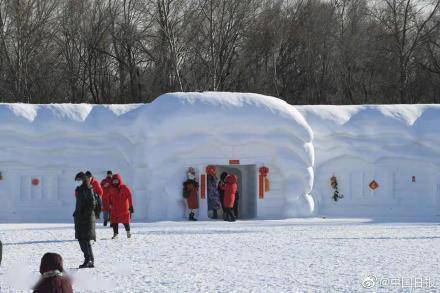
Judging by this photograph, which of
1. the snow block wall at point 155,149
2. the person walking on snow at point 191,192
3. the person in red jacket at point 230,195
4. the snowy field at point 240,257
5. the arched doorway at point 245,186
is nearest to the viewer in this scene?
the snowy field at point 240,257

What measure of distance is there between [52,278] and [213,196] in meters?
16.2

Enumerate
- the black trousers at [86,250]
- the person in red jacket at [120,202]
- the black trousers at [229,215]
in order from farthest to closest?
the black trousers at [229,215] → the person in red jacket at [120,202] → the black trousers at [86,250]

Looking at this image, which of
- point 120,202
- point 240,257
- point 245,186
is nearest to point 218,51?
point 245,186

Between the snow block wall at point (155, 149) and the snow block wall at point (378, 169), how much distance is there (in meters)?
1.12

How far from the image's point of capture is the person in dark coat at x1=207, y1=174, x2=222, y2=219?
22234mm

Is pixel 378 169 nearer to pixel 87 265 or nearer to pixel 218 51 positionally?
pixel 87 265

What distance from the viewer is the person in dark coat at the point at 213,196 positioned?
2223 cm

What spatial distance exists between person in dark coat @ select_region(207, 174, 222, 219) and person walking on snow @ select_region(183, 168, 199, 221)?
53cm

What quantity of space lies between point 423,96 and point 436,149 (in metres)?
20.4

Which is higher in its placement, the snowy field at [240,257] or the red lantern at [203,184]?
the red lantern at [203,184]

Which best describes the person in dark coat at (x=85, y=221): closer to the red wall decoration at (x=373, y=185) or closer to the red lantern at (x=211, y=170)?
the red lantern at (x=211, y=170)

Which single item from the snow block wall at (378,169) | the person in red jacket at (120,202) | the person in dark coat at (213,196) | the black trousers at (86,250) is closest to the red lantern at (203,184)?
the person in dark coat at (213,196)

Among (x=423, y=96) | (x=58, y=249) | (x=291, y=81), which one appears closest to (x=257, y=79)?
(x=291, y=81)

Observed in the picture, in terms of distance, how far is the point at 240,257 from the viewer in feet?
44.5
